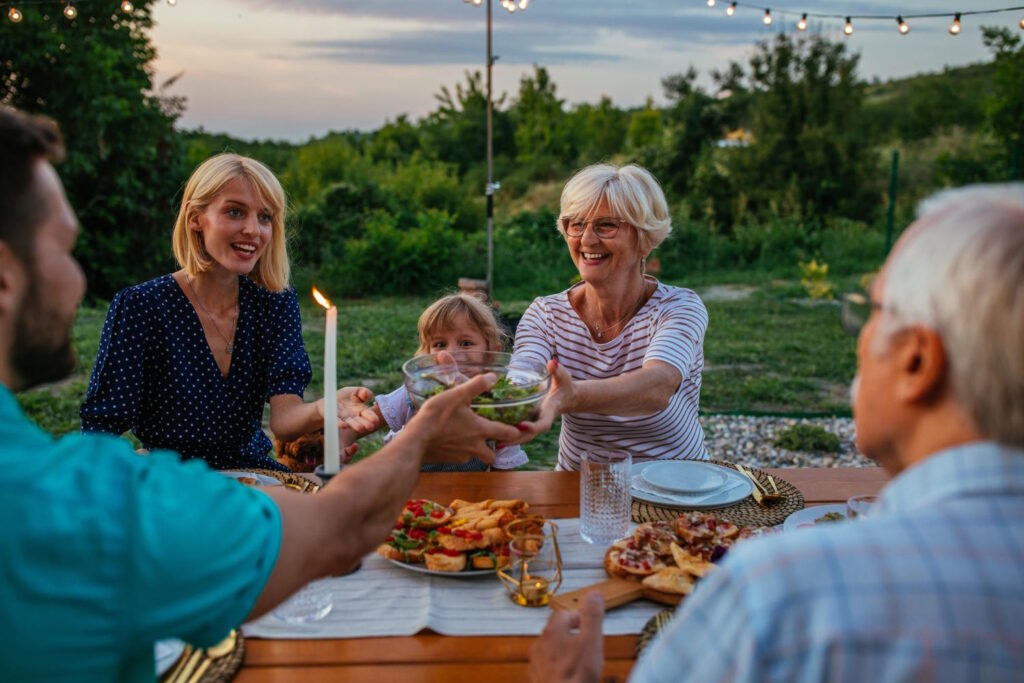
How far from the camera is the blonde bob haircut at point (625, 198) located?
281 cm

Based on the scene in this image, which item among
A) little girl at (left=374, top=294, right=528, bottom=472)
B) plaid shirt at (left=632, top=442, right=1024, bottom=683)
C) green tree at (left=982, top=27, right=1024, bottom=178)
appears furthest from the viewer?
green tree at (left=982, top=27, right=1024, bottom=178)

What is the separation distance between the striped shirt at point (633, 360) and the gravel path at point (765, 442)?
8.11ft

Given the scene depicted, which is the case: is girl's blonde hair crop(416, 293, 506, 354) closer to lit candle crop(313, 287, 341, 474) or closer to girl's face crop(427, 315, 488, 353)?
girl's face crop(427, 315, 488, 353)

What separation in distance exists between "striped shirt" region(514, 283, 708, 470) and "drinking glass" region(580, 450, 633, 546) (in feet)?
2.55

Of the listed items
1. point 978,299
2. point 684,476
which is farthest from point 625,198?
point 978,299

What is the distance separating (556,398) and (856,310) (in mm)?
1210

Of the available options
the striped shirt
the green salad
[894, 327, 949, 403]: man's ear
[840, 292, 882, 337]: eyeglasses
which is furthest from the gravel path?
[894, 327, 949, 403]: man's ear

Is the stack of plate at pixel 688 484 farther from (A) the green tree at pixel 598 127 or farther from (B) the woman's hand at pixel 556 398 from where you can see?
(A) the green tree at pixel 598 127

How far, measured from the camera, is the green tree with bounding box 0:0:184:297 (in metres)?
8.88

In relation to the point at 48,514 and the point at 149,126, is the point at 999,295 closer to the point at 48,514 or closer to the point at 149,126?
the point at 48,514

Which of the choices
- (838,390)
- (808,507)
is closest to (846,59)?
(838,390)

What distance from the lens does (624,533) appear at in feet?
6.35

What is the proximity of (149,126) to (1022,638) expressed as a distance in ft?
32.9

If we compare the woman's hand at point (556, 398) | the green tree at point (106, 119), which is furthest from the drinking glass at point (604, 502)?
the green tree at point (106, 119)
